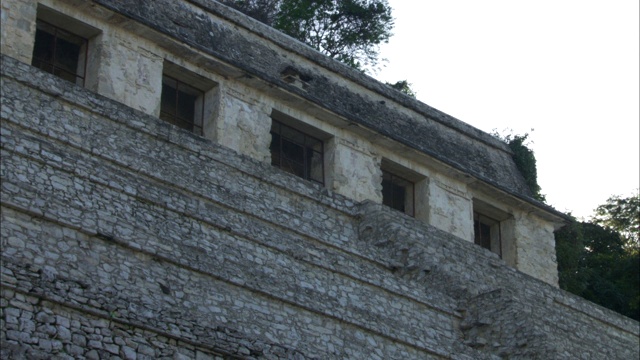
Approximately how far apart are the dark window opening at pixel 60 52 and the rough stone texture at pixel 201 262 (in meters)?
2.74

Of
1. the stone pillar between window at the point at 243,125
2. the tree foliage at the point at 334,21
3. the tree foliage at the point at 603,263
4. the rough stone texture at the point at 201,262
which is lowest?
the rough stone texture at the point at 201,262

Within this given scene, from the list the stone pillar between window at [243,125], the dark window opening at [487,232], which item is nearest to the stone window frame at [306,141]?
the stone pillar between window at [243,125]

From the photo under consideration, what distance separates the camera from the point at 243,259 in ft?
57.1

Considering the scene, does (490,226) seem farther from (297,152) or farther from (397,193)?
(297,152)

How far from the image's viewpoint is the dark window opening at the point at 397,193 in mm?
25859

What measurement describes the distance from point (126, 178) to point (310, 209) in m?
4.34

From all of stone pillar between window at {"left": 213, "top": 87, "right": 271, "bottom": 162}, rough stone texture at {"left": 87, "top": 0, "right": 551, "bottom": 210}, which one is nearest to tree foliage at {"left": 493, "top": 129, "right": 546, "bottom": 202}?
rough stone texture at {"left": 87, "top": 0, "right": 551, "bottom": 210}

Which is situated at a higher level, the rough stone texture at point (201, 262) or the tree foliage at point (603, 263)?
the tree foliage at point (603, 263)

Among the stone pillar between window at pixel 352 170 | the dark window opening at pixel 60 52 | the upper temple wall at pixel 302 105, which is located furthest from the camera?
the stone pillar between window at pixel 352 170

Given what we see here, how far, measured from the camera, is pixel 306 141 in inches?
966

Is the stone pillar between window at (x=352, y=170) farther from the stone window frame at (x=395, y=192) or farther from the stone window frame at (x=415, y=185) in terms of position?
the stone window frame at (x=395, y=192)

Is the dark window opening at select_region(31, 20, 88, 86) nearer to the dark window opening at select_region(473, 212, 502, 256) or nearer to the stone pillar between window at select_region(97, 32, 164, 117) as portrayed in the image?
the stone pillar between window at select_region(97, 32, 164, 117)

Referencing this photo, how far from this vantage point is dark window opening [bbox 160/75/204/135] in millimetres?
22828

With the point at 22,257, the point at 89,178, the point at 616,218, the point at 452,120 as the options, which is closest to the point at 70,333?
the point at 22,257
